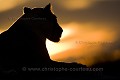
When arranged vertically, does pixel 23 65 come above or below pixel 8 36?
below

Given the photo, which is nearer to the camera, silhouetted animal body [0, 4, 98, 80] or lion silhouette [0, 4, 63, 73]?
silhouetted animal body [0, 4, 98, 80]

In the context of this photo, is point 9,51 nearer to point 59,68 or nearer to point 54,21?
point 59,68

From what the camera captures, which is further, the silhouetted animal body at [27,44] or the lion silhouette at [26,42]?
the lion silhouette at [26,42]

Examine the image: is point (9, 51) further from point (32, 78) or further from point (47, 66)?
point (32, 78)

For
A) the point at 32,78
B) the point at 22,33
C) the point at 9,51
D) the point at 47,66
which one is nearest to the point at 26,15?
the point at 22,33

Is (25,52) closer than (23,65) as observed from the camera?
No

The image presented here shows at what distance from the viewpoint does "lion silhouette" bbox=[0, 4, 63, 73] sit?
8.77 meters

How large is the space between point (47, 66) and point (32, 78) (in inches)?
41.3

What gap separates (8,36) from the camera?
9.16m

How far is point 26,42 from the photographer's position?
9.23 m

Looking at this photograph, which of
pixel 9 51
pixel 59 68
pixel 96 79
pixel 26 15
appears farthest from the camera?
pixel 26 15

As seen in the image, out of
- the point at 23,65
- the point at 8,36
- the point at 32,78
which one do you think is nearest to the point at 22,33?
the point at 8,36

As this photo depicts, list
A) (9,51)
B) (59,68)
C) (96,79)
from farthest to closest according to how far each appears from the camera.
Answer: (9,51) < (59,68) < (96,79)

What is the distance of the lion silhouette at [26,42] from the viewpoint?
8.77 metres
